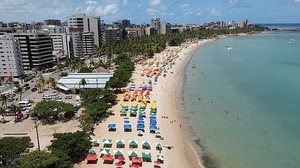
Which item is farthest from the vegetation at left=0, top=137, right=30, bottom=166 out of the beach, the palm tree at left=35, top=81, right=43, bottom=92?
the palm tree at left=35, top=81, right=43, bottom=92

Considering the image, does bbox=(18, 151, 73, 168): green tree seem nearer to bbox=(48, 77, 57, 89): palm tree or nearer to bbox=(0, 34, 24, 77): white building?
bbox=(48, 77, 57, 89): palm tree

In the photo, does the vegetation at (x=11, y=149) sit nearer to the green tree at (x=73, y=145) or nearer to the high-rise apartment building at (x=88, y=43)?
the green tree at (x=73, y=145)

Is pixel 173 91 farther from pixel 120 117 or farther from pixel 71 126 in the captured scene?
pixel 71 126

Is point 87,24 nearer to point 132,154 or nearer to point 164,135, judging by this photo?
point 164,135

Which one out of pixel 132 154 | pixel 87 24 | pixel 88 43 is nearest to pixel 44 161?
pixel 132 154

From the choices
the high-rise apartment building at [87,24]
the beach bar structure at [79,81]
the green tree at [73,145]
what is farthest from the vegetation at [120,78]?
the high-rise apartment building at [87,24]

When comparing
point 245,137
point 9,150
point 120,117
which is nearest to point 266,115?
point 245,137

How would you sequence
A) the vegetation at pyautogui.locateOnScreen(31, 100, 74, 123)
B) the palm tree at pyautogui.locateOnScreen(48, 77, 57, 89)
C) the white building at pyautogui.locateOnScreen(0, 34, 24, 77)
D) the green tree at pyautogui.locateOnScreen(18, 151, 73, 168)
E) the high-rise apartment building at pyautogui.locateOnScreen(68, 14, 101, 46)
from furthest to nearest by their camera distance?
the high-rise apartment building at pyautogui.locateOnScreen(68, 14, 101, 46) → the white building at pyautogui.locateOnScreen(0, 34, 24, 77) → the palm tree at pyautogui.locateOnScreen(48, 77, 57, 89) → the vegetation at pyautogui.locateOnScreen(31, 100, 74, 123) → the green tree at pyautogui.locateOnScreen(18, 151, 73, 168)
